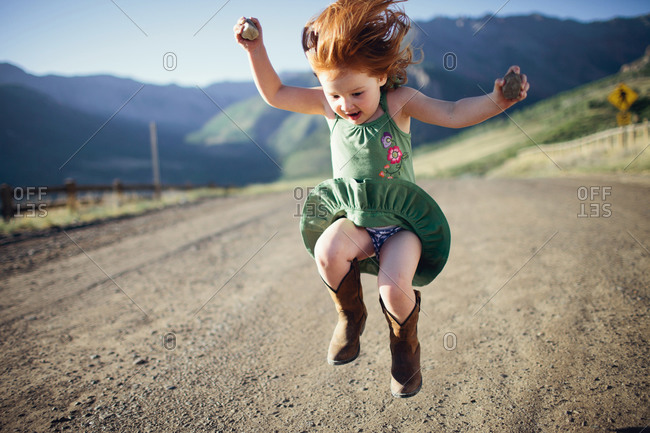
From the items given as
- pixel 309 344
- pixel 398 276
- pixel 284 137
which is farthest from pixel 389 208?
pixel 284 137

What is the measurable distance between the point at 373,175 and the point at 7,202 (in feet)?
36.5

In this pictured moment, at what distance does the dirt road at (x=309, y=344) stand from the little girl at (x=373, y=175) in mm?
419

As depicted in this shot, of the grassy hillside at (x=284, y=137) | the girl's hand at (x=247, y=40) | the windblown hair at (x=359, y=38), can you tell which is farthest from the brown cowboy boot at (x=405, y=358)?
the grassy hillside at (x=284, y=137)

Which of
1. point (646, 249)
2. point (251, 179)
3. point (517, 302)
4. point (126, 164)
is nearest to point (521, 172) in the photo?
point (646, 249)

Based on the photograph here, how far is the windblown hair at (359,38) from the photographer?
6.25 feet

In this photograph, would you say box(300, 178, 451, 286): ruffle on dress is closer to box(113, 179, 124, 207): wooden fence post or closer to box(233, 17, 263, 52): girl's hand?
box(233, 17, 263, 52): girl's hand

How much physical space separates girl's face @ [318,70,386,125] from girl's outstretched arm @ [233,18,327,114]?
28 centimetres

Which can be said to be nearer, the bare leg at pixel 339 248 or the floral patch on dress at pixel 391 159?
the bare leg at pixel 339 248

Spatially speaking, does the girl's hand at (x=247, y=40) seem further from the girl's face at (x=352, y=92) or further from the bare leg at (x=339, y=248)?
the bare leg at (x=339, y=248)

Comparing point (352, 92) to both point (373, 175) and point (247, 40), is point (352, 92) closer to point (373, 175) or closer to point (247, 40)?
point (373, 175)

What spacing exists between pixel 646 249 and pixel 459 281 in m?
2.41

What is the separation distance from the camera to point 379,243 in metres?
2.13

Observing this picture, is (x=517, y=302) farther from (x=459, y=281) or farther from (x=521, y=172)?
(x=521, y=172)

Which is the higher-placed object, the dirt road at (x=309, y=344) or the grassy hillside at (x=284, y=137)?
the grassy hillside at (x=284, y=137)
